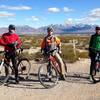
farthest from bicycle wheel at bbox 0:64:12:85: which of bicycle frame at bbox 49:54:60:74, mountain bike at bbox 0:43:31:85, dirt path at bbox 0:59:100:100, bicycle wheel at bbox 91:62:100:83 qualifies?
bicycle wheel at bbox 91:62:100:83

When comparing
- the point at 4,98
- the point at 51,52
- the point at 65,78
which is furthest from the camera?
the point at 65,78

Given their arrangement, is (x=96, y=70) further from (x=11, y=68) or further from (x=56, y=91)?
(x=11, y=68)

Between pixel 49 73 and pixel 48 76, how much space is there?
0.14m

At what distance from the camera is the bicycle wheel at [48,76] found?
426 inches

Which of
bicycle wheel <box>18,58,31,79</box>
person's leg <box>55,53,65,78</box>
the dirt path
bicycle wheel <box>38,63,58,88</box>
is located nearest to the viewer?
the dirt path

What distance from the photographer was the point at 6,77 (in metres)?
11.2

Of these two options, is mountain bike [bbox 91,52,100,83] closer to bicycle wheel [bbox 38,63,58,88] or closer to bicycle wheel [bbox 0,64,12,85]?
bicycle wheel [bbox 38,63,58,88]

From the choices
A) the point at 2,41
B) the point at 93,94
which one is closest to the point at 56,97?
the point at 93,94

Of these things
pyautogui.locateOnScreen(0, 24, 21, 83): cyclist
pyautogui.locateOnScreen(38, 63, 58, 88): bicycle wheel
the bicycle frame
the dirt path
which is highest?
pyautogui.locateOnScreen(0, 24, 21, 83): cyclist

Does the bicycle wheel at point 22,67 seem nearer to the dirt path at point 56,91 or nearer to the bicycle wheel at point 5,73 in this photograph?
the dirt path at point 56,91

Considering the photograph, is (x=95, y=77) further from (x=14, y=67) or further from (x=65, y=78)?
(x=14, y=67)

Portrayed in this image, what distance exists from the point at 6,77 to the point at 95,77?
324 centimetres

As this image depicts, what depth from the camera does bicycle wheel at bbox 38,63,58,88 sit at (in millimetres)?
10809

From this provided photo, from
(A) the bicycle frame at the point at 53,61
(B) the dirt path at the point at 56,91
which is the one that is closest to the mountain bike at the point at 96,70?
(B) the dirt path at the point at 56,91
